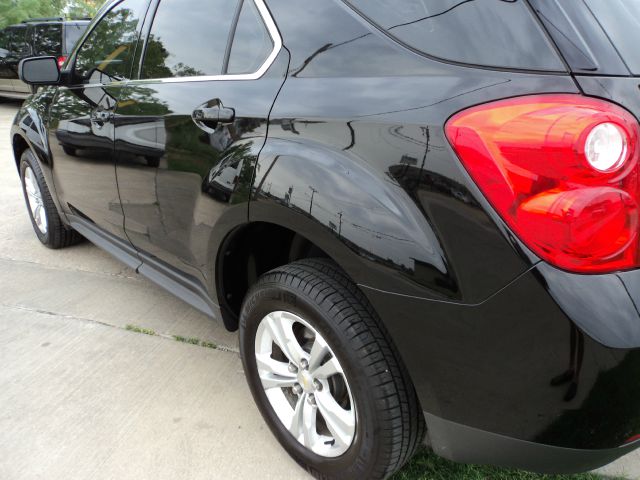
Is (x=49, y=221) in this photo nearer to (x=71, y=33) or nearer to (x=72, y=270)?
(x=72, y=270)

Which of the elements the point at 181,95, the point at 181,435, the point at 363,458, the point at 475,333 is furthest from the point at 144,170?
the point at 475,333

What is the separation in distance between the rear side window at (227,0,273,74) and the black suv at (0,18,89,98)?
361 inches

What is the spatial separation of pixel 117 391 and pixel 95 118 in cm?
138

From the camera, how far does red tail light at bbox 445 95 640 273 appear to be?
1.17 metres

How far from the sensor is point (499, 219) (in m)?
1.23

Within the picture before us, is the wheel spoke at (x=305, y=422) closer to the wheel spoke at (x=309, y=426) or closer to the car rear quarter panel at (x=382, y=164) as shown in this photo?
the wheel spoke at (x=309, y=426)

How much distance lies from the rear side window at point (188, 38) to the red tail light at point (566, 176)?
4.11ft

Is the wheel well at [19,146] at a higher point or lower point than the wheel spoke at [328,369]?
higher

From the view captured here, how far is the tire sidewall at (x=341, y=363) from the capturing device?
62.2 inches

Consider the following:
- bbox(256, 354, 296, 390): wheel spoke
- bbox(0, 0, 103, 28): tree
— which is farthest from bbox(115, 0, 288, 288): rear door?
bbox(0, 0, 103, 28): tree

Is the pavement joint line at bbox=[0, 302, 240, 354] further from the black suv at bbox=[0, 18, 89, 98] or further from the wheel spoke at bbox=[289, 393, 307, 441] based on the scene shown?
the black suv at bbox=[0, 18, 89, 98]

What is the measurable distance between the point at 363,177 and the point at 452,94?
0.30 metres

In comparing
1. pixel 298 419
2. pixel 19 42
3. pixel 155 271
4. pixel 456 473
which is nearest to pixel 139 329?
pixel 155 271

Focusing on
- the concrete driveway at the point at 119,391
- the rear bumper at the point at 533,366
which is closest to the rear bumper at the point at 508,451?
the rear bumper at the point at 533,366
